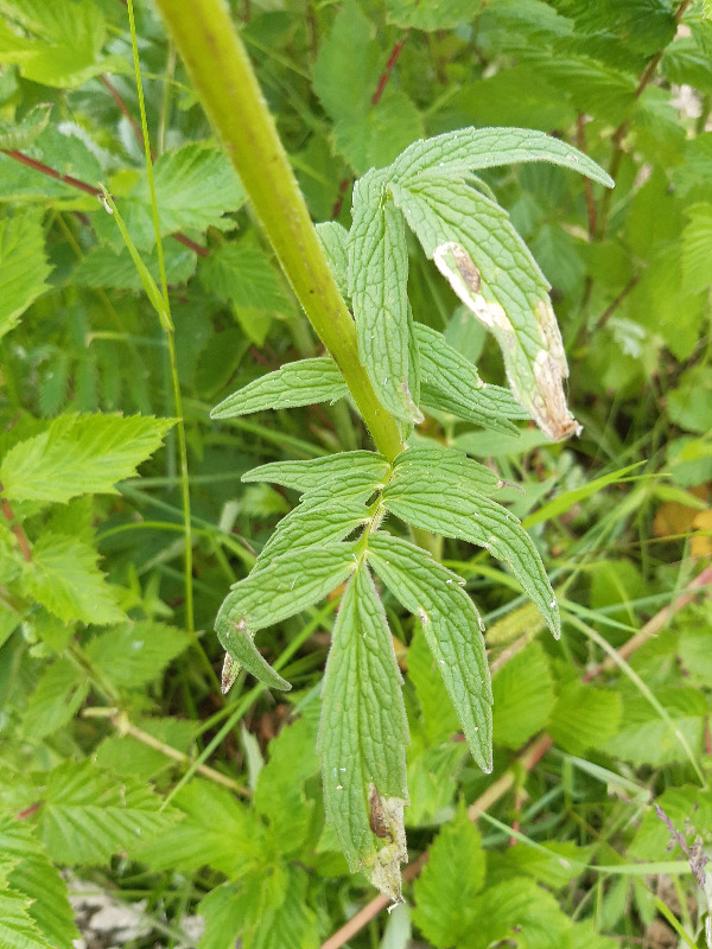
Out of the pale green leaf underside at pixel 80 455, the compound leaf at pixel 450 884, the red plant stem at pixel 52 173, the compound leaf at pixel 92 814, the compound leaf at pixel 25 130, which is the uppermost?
the compound leaf at pixel 25 130

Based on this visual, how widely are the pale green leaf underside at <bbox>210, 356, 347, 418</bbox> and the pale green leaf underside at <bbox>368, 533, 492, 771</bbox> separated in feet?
0.58

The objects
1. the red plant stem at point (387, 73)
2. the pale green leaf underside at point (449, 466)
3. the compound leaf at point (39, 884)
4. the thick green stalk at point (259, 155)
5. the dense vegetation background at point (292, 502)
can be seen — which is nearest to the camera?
the thick green stalk at point (259, 155)

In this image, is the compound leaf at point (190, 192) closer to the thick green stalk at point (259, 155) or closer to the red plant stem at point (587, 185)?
the thick green stalk at point (259, 155)

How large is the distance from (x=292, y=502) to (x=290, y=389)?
738 mm

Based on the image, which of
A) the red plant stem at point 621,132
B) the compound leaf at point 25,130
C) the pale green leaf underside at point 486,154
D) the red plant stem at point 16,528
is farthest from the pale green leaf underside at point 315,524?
the red plant stem at point 621,132

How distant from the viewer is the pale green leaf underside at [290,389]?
710 millimetres

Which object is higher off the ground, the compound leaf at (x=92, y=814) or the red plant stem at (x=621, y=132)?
the red plant stem at (x=621, y=132)

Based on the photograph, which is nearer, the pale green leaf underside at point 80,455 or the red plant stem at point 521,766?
the pale green leaf underside at point 80,455

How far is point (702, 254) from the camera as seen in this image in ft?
3.54

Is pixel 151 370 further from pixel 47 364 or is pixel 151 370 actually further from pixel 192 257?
pixel 192 257

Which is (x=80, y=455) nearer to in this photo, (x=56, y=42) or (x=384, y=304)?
(x=384, y=304)

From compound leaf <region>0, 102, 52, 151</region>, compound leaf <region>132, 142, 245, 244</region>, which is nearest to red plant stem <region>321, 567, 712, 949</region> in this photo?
compound leaf <region>132, 142, 245, 244</region>

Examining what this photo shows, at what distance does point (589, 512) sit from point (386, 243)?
1.06 m

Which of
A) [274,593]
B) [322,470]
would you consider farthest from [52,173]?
[274,593]
